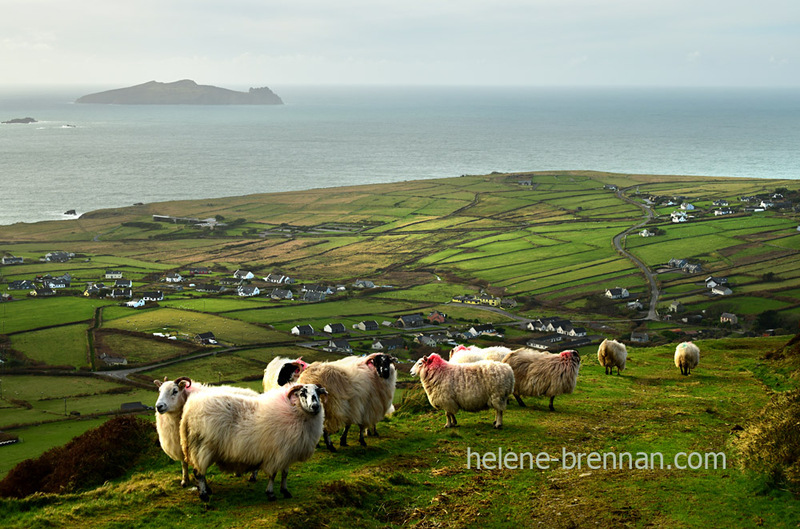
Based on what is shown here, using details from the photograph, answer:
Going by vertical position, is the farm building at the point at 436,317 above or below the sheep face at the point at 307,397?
below

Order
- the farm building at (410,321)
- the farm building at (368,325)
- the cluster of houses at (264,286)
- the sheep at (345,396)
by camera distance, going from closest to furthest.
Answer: the sheep at (345,396)
the farm building at (368,325)
the farm building at (410,321)
the cluster of houses at (264,286)

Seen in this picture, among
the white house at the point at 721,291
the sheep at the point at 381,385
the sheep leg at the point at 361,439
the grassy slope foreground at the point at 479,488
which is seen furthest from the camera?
the white house at the point at 721,291

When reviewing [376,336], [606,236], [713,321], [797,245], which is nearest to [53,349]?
[376,336]

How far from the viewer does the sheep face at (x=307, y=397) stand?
1049cm

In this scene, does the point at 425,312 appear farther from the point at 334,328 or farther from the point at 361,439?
the point at 361,439

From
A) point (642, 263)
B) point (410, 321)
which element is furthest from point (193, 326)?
point (642, 263)

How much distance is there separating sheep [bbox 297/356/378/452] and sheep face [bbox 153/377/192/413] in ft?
8.12

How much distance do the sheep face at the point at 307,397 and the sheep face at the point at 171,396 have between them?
1.80m

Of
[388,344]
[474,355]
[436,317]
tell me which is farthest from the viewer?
[436,317]

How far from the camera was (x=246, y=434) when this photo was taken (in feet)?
33.7

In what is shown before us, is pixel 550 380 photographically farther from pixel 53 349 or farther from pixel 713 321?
pixel 713 321

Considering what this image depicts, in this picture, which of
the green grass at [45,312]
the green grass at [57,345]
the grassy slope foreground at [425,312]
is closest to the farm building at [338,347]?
the grassy slope foreground at [425,312]

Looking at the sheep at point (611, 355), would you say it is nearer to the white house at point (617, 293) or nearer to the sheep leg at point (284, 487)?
the sheep leg at point (284, 487)

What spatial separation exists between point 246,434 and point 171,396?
1.53 meters
